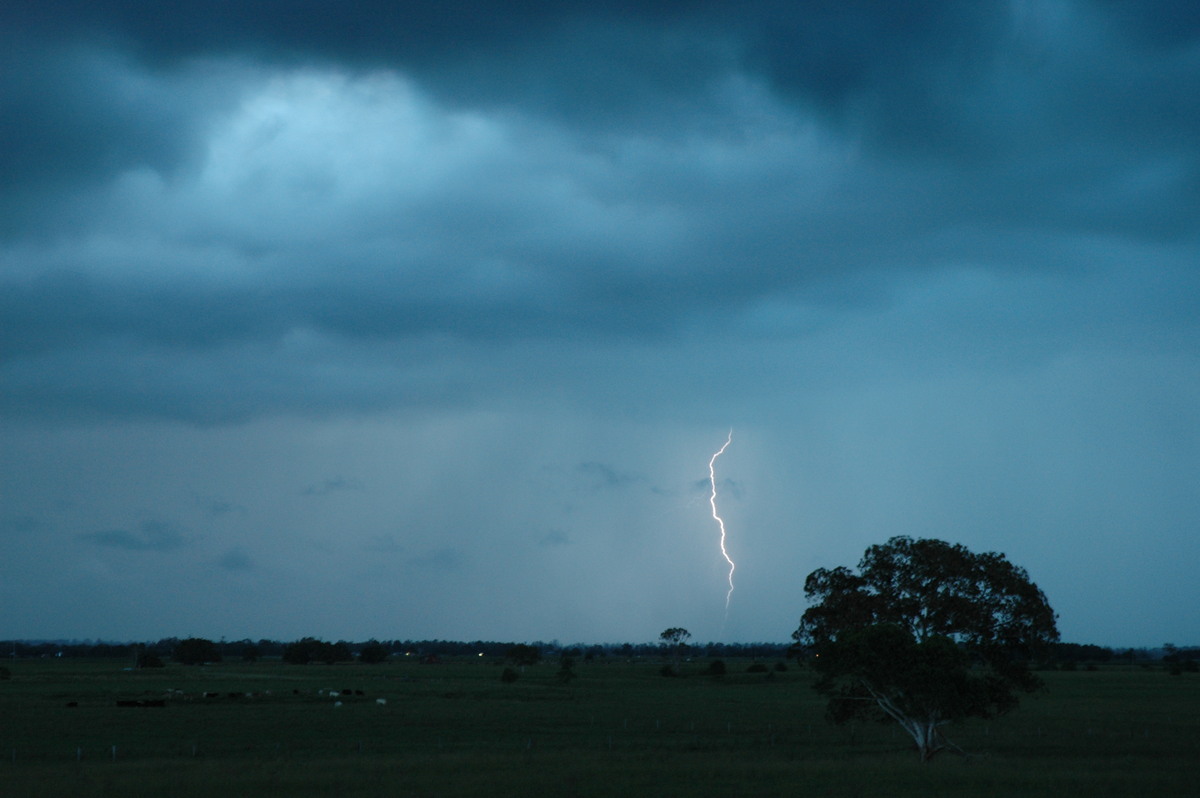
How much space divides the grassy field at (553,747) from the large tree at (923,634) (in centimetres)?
217

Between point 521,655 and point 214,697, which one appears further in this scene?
point 521,655

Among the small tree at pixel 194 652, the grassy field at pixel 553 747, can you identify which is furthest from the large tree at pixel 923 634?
the small tree at pixel 194 652

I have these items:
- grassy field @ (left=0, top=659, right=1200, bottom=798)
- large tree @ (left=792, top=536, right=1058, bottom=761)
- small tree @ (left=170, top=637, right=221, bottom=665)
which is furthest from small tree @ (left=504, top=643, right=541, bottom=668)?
large tree @ (left=792, top=536, right=1058, bottom=761)

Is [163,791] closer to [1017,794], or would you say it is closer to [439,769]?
[439,769]

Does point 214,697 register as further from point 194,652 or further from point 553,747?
point 194,652

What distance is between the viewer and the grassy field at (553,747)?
32844 mm

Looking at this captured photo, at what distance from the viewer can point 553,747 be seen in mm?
46969

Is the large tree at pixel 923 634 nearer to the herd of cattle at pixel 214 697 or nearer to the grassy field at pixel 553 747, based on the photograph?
the grassy field at pixel 553 747

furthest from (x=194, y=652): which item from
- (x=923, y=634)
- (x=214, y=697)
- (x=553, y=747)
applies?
(x=923, y=634)

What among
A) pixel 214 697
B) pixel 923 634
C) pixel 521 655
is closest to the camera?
pixel 923 634

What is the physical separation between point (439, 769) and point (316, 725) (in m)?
25.7

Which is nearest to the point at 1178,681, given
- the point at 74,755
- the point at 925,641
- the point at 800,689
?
the point at 800,689

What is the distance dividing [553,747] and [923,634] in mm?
18146

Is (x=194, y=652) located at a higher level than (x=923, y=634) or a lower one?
lower
